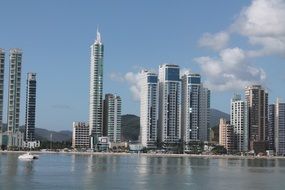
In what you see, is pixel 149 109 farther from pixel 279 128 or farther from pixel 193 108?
pixel 279 128

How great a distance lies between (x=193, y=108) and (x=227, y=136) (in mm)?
15409

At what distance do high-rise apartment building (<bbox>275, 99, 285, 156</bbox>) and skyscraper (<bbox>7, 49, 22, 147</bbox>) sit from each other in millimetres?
78944

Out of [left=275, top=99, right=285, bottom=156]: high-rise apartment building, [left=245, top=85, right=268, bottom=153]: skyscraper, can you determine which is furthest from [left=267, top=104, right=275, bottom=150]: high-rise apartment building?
[left=245, top=85, right=268, bottom=153]: skyscraper

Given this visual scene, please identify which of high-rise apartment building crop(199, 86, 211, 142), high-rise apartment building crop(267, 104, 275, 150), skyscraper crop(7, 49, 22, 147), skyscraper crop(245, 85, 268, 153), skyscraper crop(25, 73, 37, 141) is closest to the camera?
skyscraper crop(7, 49, 22, 147)

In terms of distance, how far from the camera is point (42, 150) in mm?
181625

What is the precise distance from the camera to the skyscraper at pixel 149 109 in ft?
570

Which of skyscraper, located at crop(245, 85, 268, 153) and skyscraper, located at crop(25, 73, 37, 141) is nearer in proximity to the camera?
skyscraper, located at crop(25, 73, 37, 141)

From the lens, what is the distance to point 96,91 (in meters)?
176

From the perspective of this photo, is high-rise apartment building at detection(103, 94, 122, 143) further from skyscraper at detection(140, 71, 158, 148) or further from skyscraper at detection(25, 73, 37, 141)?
skyscraper at detection(25, 73, 37, 141)

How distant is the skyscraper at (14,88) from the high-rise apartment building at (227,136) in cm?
6251

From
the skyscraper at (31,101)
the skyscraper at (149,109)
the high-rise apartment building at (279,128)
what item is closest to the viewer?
the skyscraper at (149,109)

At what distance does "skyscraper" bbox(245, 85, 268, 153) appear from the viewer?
18362 centimetres

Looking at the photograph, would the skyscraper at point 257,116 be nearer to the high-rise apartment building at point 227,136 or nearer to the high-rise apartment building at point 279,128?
the high-rise apartment building at point 279,128

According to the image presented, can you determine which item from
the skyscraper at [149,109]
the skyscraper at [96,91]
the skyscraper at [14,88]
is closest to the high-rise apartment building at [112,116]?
the skyscraper at [96,91]
